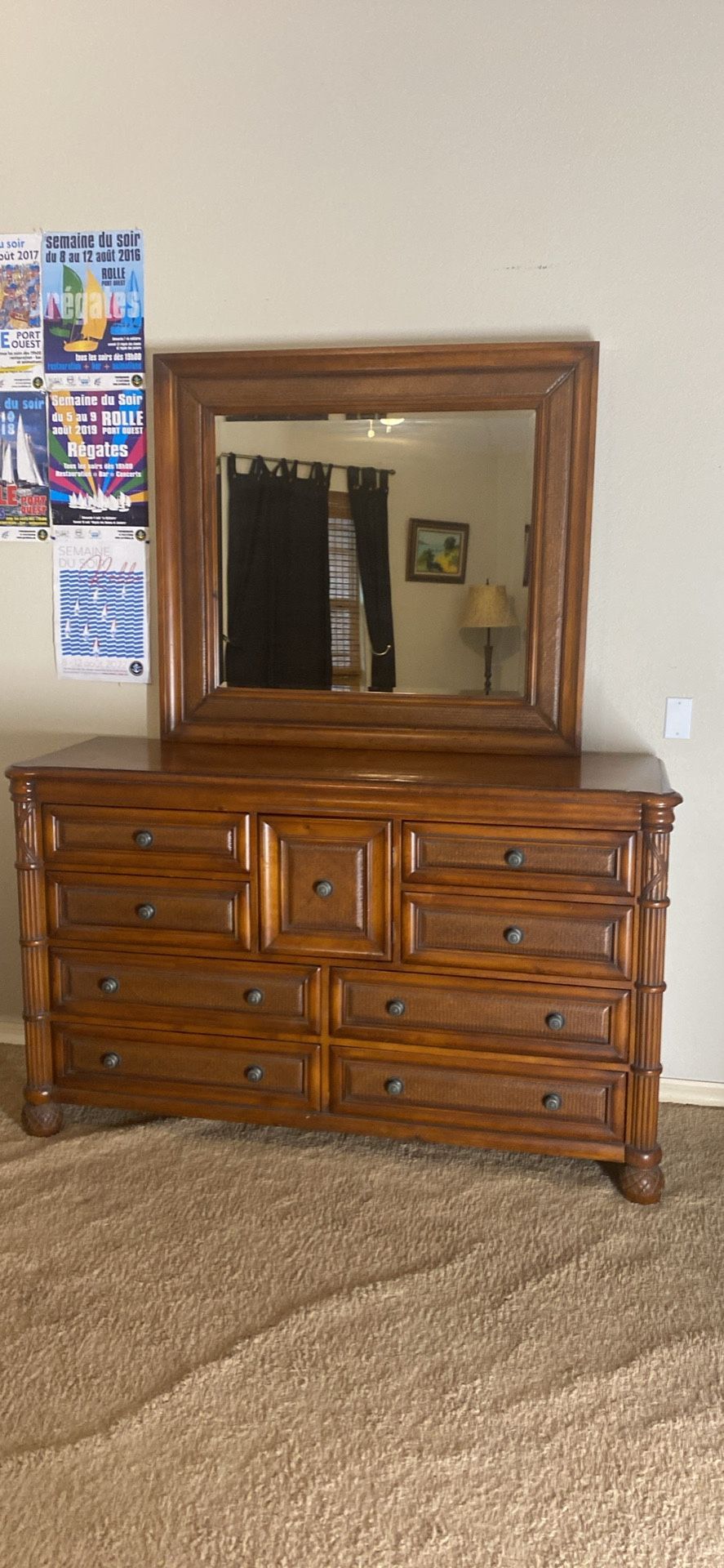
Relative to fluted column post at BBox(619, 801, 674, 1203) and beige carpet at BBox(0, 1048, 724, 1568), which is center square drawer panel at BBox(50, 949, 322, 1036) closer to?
beige carpet at BBox(0, 1048, 724, 1568)

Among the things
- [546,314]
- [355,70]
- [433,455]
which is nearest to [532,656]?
[433,455]

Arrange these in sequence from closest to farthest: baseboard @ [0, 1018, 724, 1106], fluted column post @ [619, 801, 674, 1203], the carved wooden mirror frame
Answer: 1. fluted column post @ [619, 801, 674, 1203]
2. the carved wooden mirror frame
3. baseboard @ [0, 1018, 724, 1106]

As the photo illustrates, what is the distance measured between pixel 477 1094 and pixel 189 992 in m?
0.67

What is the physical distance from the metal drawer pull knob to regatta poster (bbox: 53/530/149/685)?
1.44m

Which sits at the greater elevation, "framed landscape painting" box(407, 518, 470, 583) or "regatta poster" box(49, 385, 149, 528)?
"regatta poster" box(49, 385, 149, 528)

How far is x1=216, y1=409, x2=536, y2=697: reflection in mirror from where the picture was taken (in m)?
2.63

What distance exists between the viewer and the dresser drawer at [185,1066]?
2.49 meters

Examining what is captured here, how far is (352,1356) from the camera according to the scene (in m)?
1.90

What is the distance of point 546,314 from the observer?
2578mm

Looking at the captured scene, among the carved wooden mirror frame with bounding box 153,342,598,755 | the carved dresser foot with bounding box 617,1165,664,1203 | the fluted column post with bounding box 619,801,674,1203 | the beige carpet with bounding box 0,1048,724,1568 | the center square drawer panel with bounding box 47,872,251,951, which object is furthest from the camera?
the carved wooden mirror frame with bounding box 153,342,598,755

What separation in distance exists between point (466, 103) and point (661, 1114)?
7.88 ft

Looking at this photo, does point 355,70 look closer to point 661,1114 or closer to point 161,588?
point 161,588

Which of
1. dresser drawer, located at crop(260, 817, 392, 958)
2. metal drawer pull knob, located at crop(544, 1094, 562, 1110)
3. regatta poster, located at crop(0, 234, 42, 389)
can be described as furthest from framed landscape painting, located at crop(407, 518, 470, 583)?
metal drawer pull knob, located at crop(544, 1094, 562, 1110)

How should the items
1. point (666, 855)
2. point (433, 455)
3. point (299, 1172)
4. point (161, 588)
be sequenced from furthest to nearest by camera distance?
point (161, 588), point (433, 455), point (299, 1172), point (666, 855)
